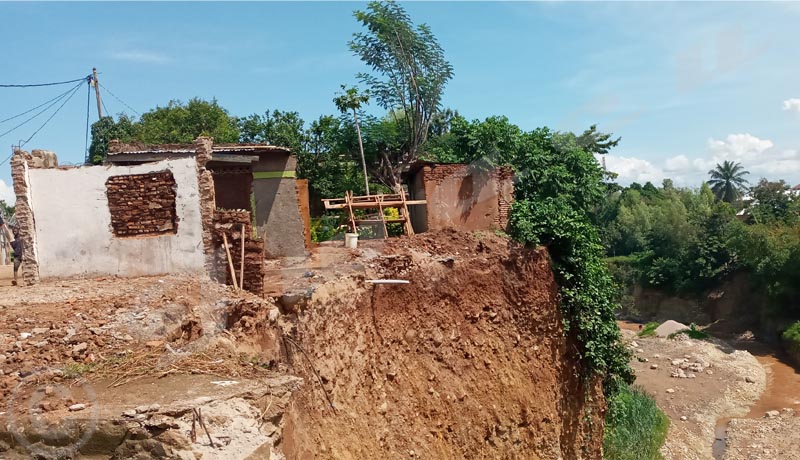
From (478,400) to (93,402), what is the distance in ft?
26.0

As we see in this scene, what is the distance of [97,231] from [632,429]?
44.5 ft

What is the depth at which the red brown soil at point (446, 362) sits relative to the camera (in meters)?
9.14

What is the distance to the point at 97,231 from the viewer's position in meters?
9.59

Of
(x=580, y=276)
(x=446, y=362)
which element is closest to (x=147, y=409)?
(x=446, y=362)

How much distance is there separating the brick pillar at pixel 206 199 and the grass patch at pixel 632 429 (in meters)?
10.0

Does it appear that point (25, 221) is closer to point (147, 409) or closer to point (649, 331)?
point (147, 409)

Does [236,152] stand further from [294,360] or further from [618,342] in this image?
[618,342]

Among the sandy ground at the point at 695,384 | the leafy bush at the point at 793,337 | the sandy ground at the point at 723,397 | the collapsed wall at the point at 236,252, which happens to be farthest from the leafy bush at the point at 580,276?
the leafy bush at the point at 793,337

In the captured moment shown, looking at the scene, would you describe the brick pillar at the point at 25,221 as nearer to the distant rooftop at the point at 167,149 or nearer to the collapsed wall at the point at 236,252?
the distant rooftop at the point at 167,149

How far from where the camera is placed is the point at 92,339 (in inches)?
248

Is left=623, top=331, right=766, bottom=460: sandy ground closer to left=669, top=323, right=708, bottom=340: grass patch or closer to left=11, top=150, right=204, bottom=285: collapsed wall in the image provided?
left=669, top=323, right=708, bottom=340: grass patch

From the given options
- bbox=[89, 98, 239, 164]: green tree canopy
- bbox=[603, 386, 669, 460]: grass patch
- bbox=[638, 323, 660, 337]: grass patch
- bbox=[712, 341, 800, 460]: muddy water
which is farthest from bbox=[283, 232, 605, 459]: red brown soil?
bbox=[638, 323, 660, 337]: grass patch

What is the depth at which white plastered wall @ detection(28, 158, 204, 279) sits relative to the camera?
9.57 meters

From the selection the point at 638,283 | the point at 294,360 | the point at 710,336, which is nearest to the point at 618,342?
the point at 294,360
